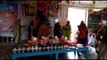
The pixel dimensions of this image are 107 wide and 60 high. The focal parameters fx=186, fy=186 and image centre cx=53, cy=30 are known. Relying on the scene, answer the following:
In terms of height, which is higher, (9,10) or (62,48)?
(9,10)

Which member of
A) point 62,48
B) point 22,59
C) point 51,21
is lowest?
point 22,59

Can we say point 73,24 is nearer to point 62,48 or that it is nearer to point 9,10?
point 9,10

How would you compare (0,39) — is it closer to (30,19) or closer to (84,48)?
(30,19)

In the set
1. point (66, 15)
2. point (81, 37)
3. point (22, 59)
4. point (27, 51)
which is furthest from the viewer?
point (66, 15)

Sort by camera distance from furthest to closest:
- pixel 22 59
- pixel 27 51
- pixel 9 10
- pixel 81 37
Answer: pixel 9 10 < pixel 81 37 < pixel 22 59 < pixel 27 51

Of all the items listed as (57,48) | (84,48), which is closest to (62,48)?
(57,48)

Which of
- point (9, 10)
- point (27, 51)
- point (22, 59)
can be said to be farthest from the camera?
point (9, 10)

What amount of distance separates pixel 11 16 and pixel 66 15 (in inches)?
82.8

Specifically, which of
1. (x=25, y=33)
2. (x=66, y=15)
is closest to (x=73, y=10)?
(x=66, y=15)

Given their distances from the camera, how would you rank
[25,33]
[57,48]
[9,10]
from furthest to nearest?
[25,33] < [9,10] < [57,48]

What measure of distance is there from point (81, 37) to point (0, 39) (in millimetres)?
2501

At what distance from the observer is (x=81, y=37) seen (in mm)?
4883

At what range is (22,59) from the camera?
4.30 meters

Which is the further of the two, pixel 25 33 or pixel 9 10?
pixel 25 33
